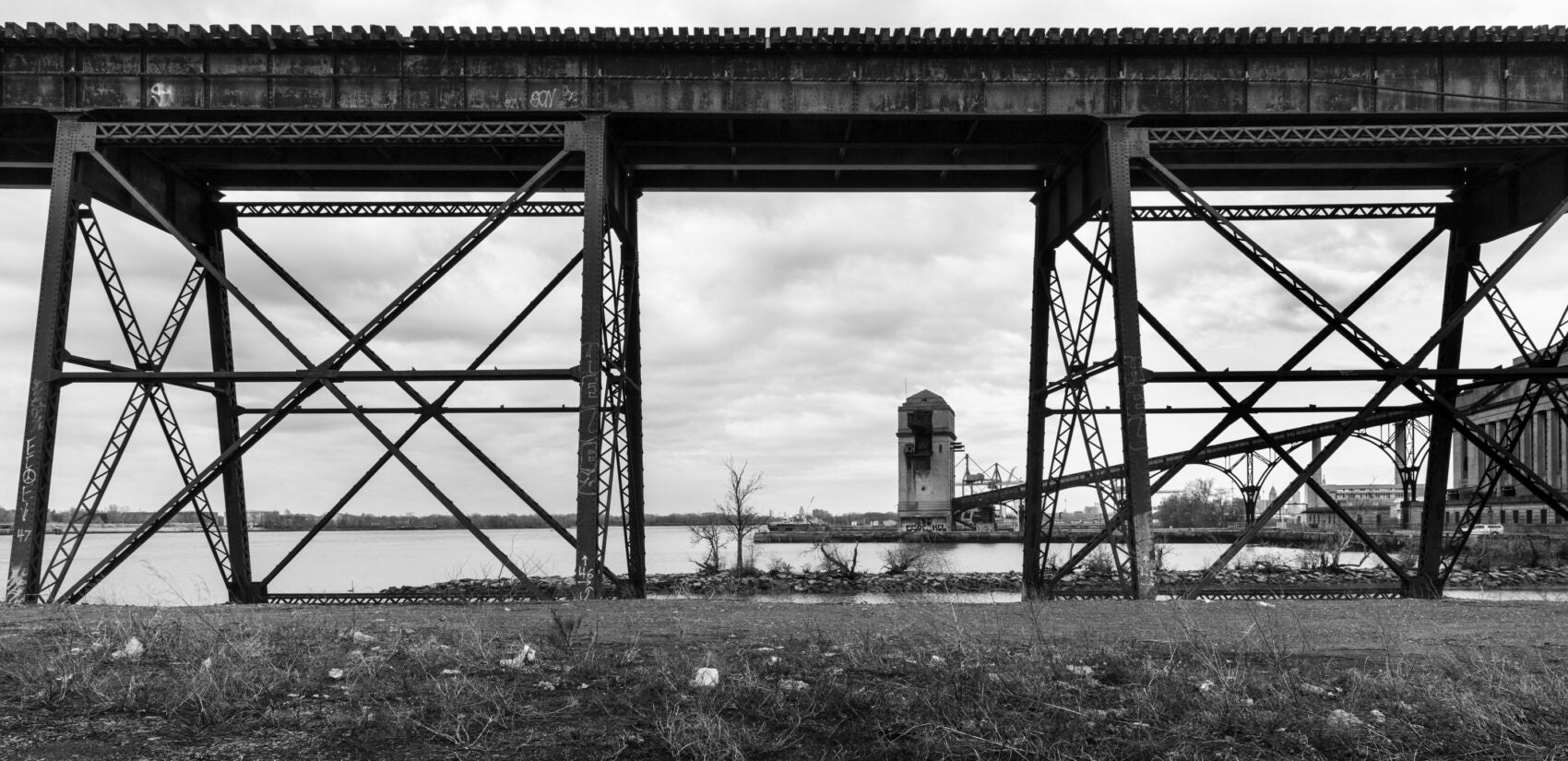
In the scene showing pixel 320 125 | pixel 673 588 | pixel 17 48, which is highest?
pixel 17 48

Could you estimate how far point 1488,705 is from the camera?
7.32 metres

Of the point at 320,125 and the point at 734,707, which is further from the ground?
the point at 320,125

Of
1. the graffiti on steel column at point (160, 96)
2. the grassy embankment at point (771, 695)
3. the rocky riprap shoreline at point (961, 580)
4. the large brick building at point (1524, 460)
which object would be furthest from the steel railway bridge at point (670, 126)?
the large brick building at point (1524, 460)

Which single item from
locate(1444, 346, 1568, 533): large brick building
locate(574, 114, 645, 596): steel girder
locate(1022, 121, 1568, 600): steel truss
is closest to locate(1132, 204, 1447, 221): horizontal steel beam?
locate(1022, 121, 1568, 600): steel truss

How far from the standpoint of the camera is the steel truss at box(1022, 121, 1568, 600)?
62.2ft

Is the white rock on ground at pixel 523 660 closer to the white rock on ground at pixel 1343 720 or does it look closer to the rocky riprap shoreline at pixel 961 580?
the white rock on ground at pixel 1343 720

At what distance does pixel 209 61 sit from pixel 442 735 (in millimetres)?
15943

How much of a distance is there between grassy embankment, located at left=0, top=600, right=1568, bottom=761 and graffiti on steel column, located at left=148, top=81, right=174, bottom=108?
34.5 ft

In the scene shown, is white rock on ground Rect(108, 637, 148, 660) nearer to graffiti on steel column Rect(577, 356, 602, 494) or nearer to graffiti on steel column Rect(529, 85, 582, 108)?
graffiti on steel column Rect(577, 356, 602, 494)

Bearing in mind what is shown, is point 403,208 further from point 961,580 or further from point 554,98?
point 961,580

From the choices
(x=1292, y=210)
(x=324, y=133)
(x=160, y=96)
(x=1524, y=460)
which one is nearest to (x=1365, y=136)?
(x=1292, y=210)

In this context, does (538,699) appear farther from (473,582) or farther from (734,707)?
(473,582)

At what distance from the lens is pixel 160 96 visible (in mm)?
18938

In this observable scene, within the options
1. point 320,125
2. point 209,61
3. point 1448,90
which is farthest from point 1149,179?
point 209,61
